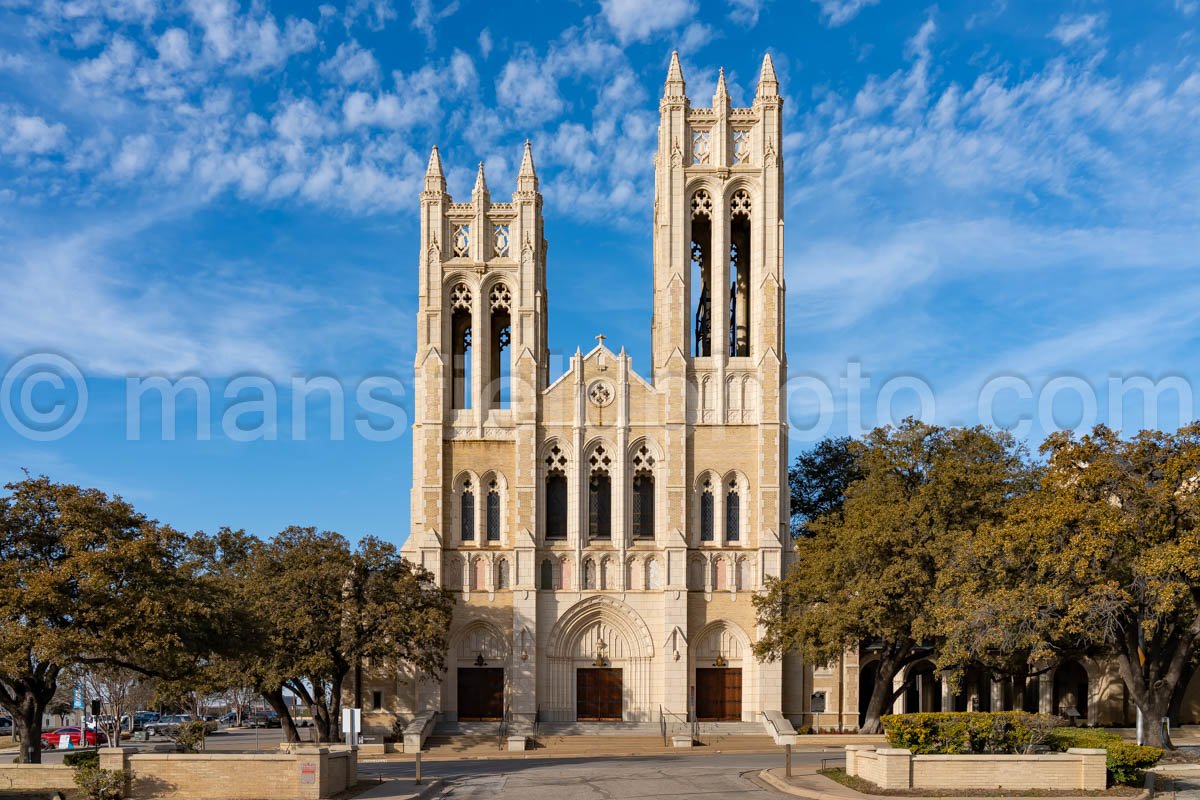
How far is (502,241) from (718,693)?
21.5 metres

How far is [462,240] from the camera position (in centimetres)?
5722

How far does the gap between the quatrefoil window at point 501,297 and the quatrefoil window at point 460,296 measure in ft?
3.59

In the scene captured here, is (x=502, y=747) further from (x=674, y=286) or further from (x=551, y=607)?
(x=674, y=286)

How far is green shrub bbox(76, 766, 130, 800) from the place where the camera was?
2795 centimetres

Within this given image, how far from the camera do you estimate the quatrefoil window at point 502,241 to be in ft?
187

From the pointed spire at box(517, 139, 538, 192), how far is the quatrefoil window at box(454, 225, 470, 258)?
9.76 feet

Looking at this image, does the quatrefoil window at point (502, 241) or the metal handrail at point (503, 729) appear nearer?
the metal handrail at point (503, 729)

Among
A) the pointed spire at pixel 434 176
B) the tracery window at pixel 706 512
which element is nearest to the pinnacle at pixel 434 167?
the pointed spire at pixel 434 176

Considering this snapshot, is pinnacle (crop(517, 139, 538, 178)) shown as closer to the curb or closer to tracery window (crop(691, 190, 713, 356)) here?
tracery window (crop(691, 190, 713, 356))

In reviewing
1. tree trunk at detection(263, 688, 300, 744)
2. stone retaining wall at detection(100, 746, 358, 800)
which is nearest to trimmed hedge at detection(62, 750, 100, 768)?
stone retaining wall at detection(100, 746, 358, 800)

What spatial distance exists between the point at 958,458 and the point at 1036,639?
12643 millimetres

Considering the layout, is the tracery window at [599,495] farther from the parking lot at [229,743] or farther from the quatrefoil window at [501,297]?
the parking lot at [229,743]

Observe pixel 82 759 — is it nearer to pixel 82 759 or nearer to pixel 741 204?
pixel 82 759

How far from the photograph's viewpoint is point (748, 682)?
52.5 m
